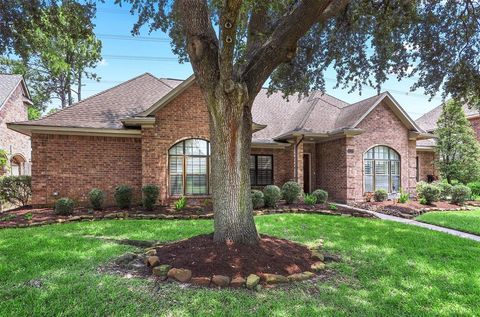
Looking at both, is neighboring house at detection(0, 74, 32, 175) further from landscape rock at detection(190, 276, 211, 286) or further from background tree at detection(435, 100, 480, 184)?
background tree at detection(435, 100, 480, 184)

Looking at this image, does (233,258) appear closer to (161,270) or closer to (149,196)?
(161,270)

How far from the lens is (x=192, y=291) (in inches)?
153

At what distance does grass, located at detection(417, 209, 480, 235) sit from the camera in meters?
8.76

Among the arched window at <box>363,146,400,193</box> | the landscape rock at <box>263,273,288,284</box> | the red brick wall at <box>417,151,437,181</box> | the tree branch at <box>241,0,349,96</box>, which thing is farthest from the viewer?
the red brick wall at <box>417,151,437,181</box>

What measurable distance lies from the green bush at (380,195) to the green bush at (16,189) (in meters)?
15.1

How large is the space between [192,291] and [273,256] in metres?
1.59

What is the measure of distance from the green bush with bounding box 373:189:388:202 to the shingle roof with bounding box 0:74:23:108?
20996 mm

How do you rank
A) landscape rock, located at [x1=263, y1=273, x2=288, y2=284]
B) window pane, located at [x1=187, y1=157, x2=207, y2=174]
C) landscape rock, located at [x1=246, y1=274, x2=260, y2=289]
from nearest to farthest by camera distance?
landscape rock, located at [x1=246, y1=274, x2=260, y2=289], landscape rock, located at [x1=263, y1=273, x2=288, y2=284], window pane, located at [x1=187, y1=157, x2=207, y2=174]

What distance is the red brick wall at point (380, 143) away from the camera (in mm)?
13906

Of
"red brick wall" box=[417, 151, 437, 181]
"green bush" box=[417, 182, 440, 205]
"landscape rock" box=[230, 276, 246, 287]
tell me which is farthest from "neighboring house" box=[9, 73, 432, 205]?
"landscape rock" box=[230, 276, 246, 287]

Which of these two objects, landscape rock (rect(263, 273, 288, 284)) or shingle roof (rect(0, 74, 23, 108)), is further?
shingle roof (rect(0, 74, 23, 108))

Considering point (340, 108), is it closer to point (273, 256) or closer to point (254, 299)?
point (273, 256)

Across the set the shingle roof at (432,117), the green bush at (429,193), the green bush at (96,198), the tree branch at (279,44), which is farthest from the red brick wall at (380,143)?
the green bush at (96,198)

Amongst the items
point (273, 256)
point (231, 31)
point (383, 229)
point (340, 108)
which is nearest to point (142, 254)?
point (273, 256)
